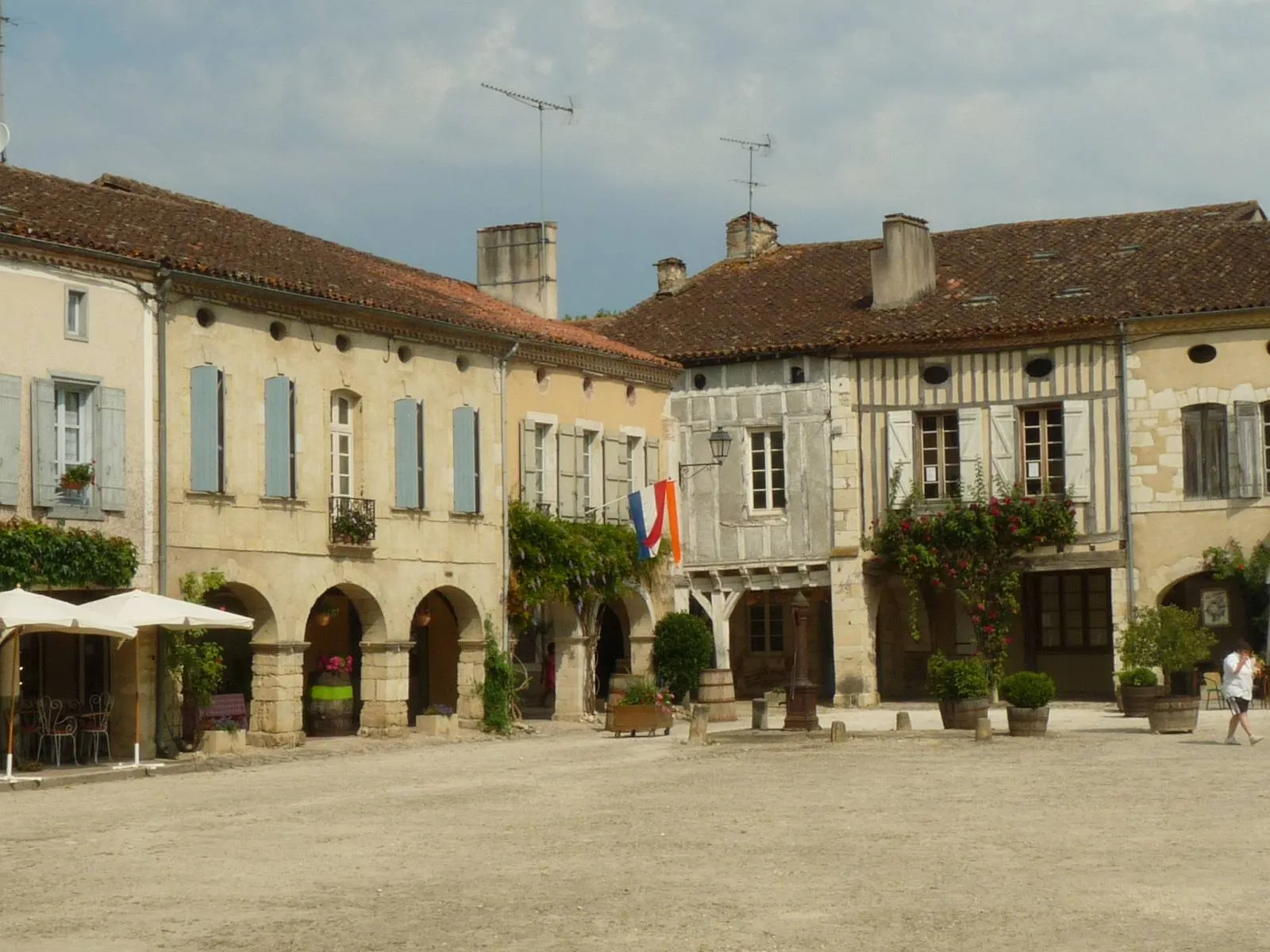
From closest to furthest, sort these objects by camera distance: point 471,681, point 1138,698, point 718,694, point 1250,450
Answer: point 1138,698 → point 471,681 → point 718,694 → point 1250,450

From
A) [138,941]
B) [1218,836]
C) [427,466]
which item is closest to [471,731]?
[427,466]

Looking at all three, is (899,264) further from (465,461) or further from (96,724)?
(96,724)

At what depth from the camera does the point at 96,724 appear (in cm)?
2256

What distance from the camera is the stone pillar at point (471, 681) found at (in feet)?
93.0

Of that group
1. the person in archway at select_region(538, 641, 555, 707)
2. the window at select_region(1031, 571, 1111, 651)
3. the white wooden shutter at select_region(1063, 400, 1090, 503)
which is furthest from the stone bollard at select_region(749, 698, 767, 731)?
the window at select_region(1031, 571, 1111, 651)

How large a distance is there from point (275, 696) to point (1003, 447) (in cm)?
1278

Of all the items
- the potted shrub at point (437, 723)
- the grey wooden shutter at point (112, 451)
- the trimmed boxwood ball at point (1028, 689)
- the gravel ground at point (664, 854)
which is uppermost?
the grey wooden shutter at point (112, 451)

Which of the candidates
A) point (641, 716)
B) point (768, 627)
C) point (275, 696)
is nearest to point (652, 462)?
Result: point (768, 627)

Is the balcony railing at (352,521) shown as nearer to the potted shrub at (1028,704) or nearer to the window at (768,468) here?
the potted shrub at (1028,704)

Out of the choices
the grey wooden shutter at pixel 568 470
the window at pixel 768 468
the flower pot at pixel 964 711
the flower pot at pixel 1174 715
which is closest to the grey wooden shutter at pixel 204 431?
the grey wooden shutter at pixel 568 470

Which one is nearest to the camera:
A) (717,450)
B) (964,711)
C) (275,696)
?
(275,696)

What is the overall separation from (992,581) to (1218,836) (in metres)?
18.5

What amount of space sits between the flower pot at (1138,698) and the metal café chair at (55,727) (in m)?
12.9

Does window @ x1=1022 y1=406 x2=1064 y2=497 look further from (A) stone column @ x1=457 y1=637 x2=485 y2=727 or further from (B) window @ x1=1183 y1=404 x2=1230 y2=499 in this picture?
(A) stone column @ x1=457 y1=637 x2=485 y2=727
